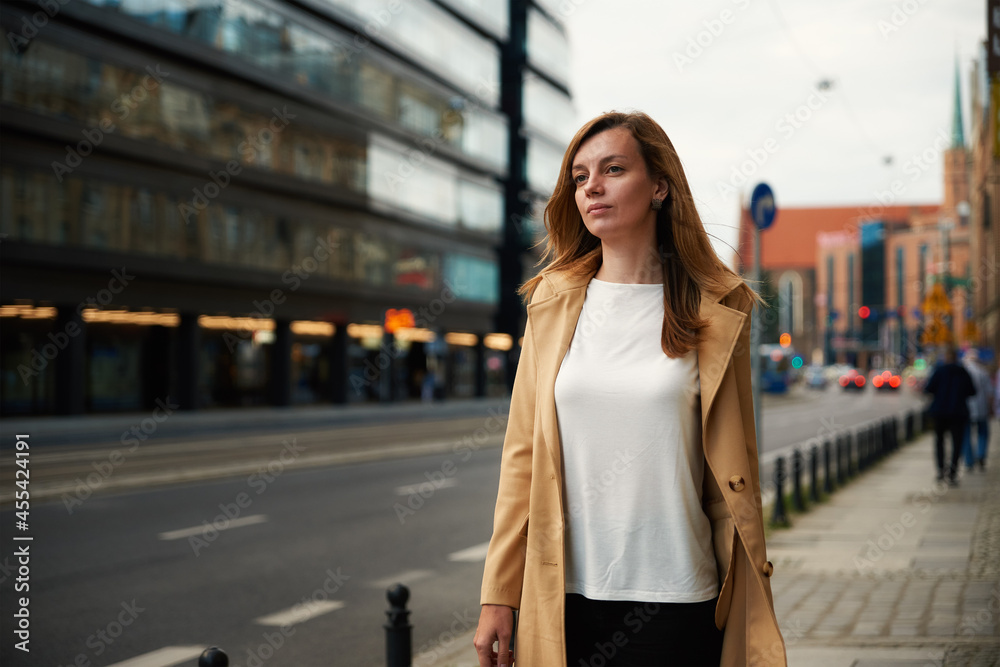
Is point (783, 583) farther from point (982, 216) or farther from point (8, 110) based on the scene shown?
point (982, 216)

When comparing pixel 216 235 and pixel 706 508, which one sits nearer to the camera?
pixel 706 508

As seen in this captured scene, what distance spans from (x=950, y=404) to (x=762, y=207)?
5708 millimetres

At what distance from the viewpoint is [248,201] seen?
36781 millimetres

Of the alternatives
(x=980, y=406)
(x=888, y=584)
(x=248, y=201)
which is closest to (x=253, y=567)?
(x=888, y=584)

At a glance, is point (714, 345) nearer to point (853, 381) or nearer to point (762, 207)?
point (762, 207)

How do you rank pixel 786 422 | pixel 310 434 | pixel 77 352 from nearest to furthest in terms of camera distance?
pixel 310 434
pixel 77 352
pixel 786 422

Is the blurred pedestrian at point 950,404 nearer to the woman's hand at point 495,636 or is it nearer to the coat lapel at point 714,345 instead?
the coat lapel at point 714,345

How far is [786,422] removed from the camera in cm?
3269

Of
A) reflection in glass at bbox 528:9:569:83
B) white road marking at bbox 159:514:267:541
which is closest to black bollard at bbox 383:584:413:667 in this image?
white road marking at bbox 159:514:267:541

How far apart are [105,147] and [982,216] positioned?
140ft

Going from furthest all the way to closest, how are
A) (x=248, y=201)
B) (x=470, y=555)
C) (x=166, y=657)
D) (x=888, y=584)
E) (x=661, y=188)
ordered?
(x=248, y=201) < (x=470, y=555) < (x=888, y=584) < (x=166, y=657) < (x=661, y=188)

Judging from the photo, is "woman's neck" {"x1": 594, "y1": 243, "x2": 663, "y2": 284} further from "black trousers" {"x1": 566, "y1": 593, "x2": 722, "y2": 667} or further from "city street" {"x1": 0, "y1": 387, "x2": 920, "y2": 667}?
"city street" {"x1": 0, "y1": 387, "x2": 920, "y2": 667}

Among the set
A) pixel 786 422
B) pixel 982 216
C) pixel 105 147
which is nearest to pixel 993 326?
pixel 982 216

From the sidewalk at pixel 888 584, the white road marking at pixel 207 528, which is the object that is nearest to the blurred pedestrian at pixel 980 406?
the sidewalk at pixel 888 584
